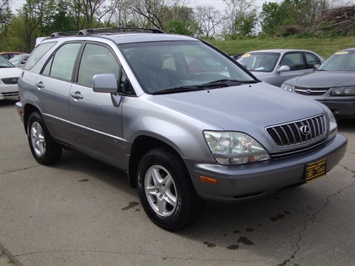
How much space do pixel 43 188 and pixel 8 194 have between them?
382mm

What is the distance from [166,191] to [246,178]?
2.71ft

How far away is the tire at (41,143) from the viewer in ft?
17.5

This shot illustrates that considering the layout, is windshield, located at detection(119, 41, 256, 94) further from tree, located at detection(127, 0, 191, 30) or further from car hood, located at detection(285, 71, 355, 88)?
tree, located at detection(127, 0, 191, 30)

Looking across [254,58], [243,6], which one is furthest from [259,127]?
[243,6]

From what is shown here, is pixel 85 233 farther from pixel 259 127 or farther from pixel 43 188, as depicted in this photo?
pixel 259 127

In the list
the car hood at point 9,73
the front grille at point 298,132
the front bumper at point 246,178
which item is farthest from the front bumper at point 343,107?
the car hood at point 9,73

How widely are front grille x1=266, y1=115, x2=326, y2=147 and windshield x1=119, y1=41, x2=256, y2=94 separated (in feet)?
3.17

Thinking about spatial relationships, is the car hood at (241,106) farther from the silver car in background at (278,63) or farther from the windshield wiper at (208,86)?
the silver car in background at (278,63)

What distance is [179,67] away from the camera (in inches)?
167

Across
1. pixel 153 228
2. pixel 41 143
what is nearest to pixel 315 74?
pixel 41 143

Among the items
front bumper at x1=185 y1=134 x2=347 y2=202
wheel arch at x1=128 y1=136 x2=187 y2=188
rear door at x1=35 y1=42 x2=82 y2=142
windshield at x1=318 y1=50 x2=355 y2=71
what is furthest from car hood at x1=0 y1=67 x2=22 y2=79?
front bumper at x1=185 y1=134 x2=347 y2=202

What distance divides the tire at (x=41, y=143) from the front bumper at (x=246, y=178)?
9.17 ft

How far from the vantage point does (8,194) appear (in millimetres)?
4562

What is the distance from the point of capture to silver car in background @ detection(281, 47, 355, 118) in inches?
277
